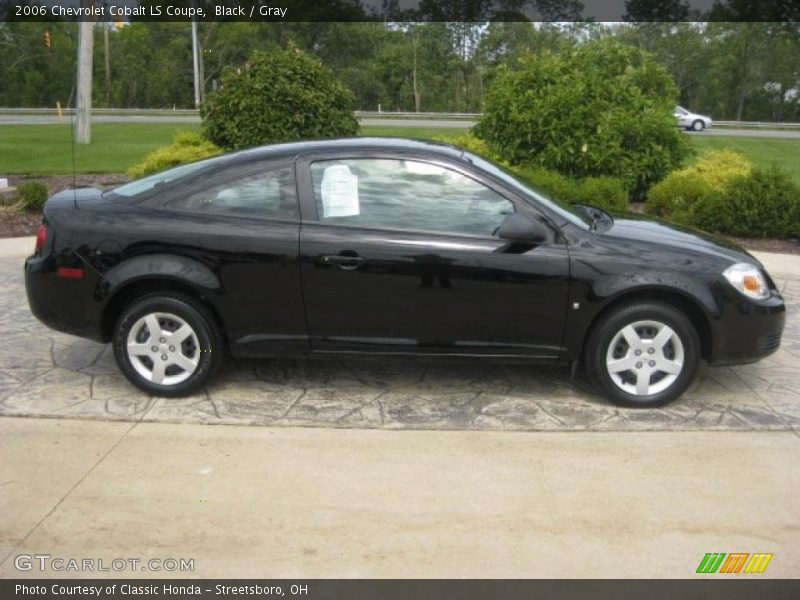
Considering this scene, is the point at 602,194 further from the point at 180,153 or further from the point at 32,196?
the point at 32,196

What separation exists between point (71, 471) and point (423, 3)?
141 ft

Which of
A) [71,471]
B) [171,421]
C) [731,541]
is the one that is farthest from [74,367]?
[731,541]

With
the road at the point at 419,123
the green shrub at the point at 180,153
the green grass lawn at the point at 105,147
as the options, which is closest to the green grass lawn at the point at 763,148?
the green grass lawn at the point at 105,147

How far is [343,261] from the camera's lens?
5090 millimetres

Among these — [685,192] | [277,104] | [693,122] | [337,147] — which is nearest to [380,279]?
[337,147]

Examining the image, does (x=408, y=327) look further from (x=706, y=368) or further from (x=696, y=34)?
(x=696, y=34)

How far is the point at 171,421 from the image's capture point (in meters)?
5.05

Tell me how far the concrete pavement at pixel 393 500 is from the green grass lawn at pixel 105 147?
8749 millimetres

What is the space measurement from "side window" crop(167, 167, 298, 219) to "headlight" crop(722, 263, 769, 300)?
264 cm

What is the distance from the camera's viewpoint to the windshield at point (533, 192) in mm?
5357

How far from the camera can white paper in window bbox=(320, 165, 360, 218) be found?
5.23 metres

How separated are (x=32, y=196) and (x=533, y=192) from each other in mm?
8075

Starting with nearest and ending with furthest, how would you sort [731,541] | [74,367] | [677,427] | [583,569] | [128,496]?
1. [583,569]
2. [731,541]
3. [128,496]
4. [677,427]
5. [74,367]

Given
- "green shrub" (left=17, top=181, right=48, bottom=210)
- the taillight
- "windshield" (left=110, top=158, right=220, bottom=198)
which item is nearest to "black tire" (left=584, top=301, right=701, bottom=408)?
"windshield" (left=110, top=158, right=220, bottom=198)
